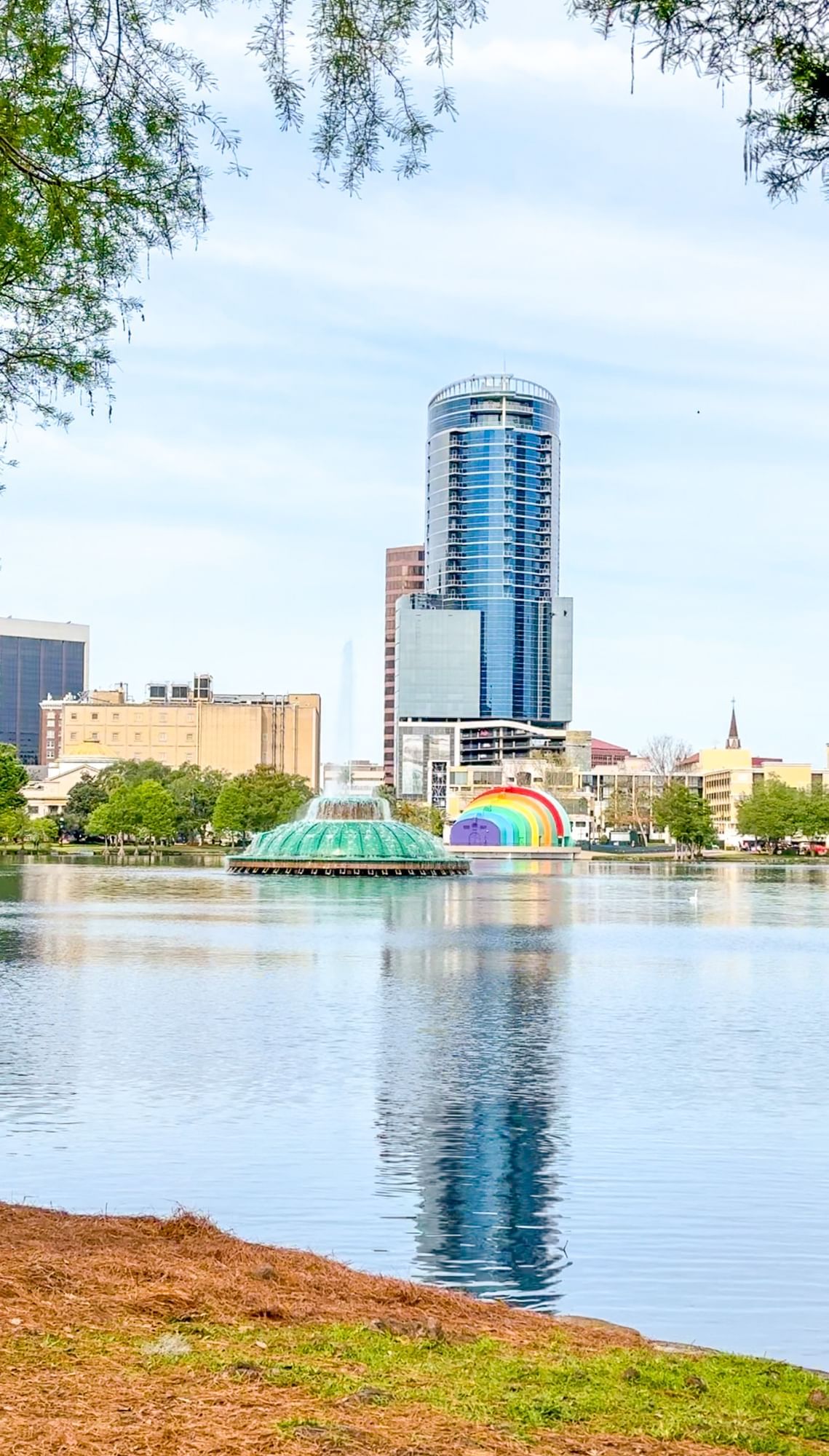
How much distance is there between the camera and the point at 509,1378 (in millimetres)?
6715

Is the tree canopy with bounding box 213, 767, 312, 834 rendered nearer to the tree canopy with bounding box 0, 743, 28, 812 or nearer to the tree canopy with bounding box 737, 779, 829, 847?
the tree canopy with bounding box 0, 743, 28, 812

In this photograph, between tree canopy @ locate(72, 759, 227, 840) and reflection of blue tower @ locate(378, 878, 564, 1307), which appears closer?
reflection of blue tower @ locate(378, 878, 564, 1307)

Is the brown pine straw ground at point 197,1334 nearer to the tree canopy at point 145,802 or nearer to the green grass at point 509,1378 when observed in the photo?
the green grass at point 509,1378

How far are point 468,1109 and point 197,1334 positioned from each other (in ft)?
29.7

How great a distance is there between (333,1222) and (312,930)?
91.4 ft

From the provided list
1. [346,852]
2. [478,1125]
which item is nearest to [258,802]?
[346,852]

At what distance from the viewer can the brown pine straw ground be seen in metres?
5.62

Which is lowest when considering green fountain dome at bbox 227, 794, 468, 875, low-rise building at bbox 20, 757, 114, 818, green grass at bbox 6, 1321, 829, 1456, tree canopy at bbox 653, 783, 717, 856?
green grass at bbox 6, 1321, 829, 1456

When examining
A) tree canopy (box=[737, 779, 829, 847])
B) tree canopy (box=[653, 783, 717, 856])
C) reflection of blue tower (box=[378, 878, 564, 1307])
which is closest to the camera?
reflection of blue tower (box=[378, 878, 564, 1307])

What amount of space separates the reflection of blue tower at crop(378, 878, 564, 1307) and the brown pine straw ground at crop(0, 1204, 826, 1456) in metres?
1.75

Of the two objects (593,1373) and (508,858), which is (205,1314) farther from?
(508,858)

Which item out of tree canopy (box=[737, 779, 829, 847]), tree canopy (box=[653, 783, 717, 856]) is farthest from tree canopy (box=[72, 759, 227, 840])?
tree canopy (box=[737, 779, 829, 847])

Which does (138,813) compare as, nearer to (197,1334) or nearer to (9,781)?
A: (9,781)

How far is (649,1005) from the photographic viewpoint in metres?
24.6
